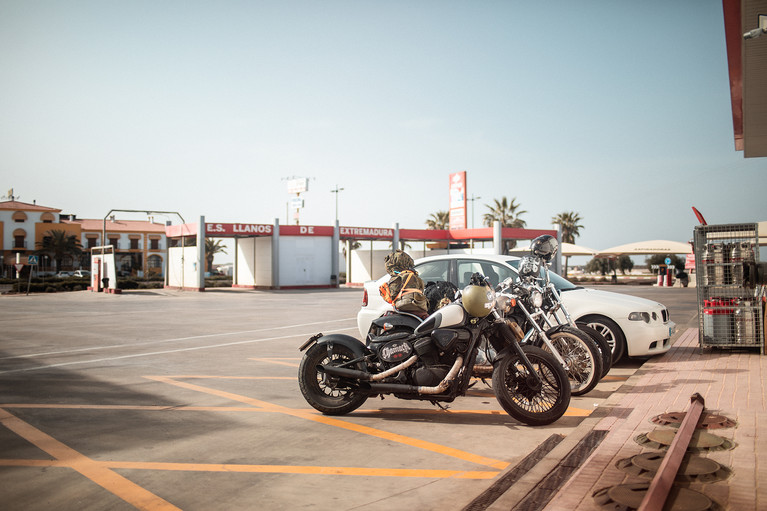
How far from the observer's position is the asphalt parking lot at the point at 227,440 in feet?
12.8

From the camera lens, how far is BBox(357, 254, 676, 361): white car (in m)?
8.45

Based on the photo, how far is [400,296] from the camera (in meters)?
6.11

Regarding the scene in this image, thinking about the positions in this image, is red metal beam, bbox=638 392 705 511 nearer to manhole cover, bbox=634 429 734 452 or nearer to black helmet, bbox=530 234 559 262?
manhole cover, bbox=634 429 734 452

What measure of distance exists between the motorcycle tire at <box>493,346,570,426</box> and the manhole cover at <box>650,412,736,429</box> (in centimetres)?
79

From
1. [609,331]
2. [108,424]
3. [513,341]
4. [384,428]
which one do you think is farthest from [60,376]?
[609,331]

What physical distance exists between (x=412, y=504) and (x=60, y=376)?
6420mm

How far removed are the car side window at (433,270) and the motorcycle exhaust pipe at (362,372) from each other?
3.33 meters

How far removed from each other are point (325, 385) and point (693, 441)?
331 centimetres

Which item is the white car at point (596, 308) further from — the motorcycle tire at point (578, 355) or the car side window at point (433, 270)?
the motorcycle tire at point (578, 355)

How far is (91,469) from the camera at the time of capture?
4348mm

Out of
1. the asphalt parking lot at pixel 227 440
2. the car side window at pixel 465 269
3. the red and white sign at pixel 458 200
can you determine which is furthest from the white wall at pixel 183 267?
the car side window at pixel 465 269

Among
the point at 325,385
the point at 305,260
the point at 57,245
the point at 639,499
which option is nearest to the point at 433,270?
the point at 325,385

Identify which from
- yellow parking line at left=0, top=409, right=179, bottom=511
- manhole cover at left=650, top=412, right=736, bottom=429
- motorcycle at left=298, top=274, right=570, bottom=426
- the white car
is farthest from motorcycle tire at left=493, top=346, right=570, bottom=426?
the white car

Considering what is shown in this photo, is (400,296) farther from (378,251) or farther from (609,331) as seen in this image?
(378,251)
